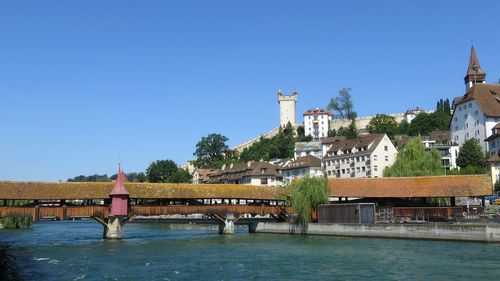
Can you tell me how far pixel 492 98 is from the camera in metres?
72.8

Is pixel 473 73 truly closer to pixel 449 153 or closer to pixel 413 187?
pixel 449 153

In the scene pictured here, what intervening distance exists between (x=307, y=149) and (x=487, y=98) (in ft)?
123

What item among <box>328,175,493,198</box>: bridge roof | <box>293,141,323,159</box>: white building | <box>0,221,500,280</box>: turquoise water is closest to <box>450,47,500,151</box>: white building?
<box>328,175,493,198</box>: bridge roof

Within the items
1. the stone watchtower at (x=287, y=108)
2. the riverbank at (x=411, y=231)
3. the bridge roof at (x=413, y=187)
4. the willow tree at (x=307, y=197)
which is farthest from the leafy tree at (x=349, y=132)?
the riverbank at (x=411, y=231)

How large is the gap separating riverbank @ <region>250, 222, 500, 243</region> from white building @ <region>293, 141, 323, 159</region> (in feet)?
191

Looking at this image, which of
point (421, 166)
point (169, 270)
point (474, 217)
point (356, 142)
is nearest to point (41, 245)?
point (169, 270)

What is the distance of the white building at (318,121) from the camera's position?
11738 cm

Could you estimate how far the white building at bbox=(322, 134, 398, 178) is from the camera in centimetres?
7494

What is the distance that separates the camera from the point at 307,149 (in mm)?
103250

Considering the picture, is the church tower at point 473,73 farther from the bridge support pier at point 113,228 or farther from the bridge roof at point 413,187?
the bridge support pier at point 113,228

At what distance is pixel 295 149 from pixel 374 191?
5805 cm

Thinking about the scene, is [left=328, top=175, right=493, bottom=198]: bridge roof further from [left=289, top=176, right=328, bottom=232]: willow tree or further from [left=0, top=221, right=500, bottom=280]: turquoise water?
[left=0, top=221, right=500, bottom=280]: turquoise water

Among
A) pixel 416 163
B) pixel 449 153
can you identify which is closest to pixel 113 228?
pixel 416 163

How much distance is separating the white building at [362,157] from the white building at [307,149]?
1708 centimetres
